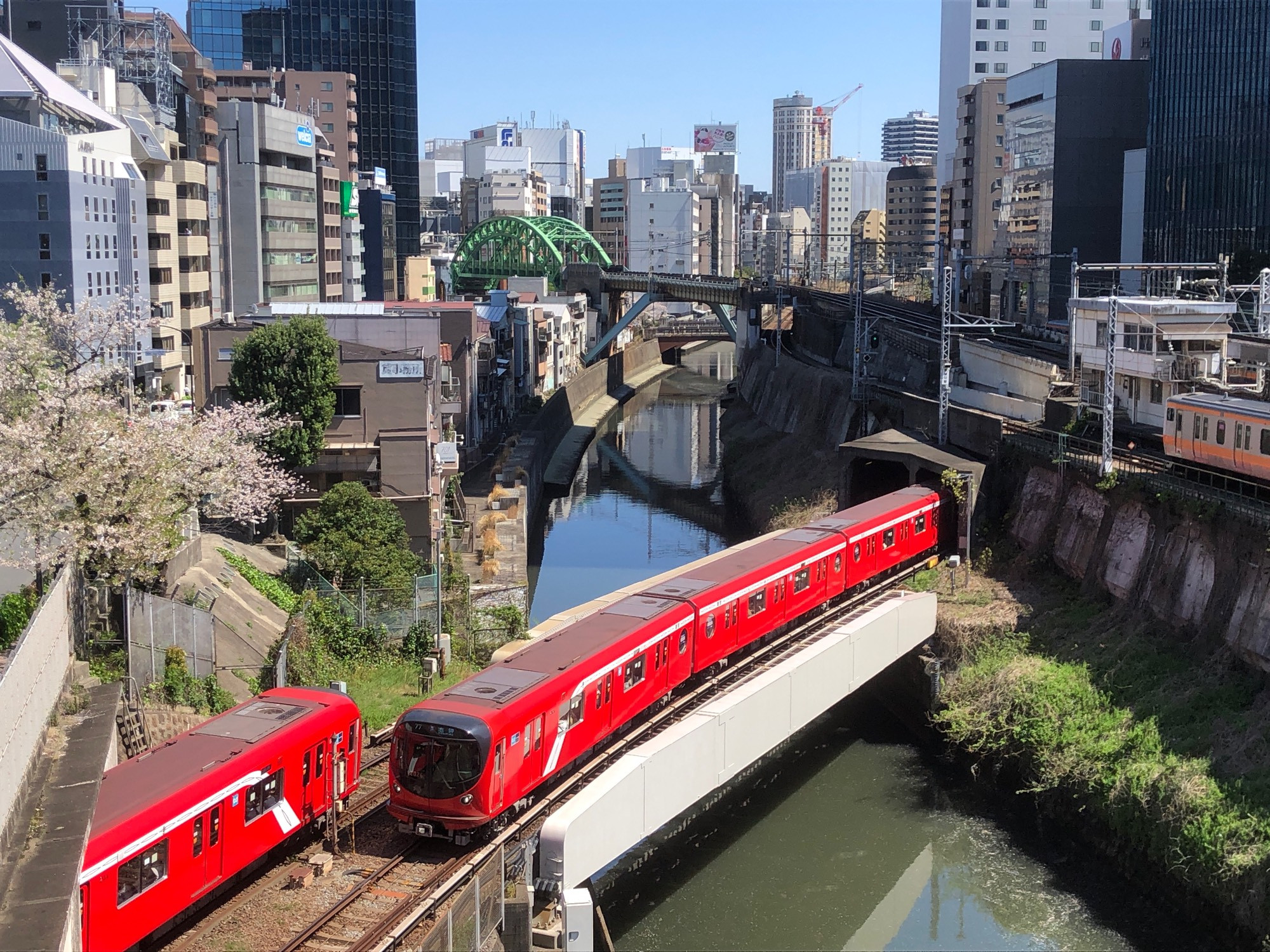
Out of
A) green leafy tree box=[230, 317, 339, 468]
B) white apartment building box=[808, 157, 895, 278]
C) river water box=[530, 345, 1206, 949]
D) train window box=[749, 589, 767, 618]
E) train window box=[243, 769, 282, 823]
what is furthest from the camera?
white apartment building box=[808, 157, 895, 278]

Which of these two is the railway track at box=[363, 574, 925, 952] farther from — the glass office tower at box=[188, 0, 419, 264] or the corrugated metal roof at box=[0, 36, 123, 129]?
the glass office tower at box=[188, 0, 419, 264]

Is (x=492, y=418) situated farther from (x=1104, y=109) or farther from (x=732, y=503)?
(x=1104, y=109)

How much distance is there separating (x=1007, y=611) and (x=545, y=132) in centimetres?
15437

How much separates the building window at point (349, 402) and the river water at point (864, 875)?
12788 millimetres

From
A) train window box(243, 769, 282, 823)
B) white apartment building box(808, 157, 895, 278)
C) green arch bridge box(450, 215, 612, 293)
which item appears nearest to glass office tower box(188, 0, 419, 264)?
green arch bridge box(450, 215, 612, 293)

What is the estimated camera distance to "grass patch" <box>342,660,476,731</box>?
20625 millimetres

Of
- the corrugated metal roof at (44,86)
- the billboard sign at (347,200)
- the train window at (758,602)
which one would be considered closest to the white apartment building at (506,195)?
the billboard sign at (347,200)

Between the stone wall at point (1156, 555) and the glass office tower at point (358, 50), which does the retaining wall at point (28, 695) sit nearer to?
the stone wall at point (1156, 555)

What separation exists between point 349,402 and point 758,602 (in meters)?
12.6

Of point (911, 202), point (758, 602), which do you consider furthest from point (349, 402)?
point (911, 202)

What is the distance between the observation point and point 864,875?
768 inches

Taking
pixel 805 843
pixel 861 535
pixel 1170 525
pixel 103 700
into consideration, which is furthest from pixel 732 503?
pixel 103 700

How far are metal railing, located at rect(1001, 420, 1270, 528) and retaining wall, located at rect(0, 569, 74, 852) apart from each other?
16.9 meters

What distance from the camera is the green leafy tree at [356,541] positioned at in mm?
25406
